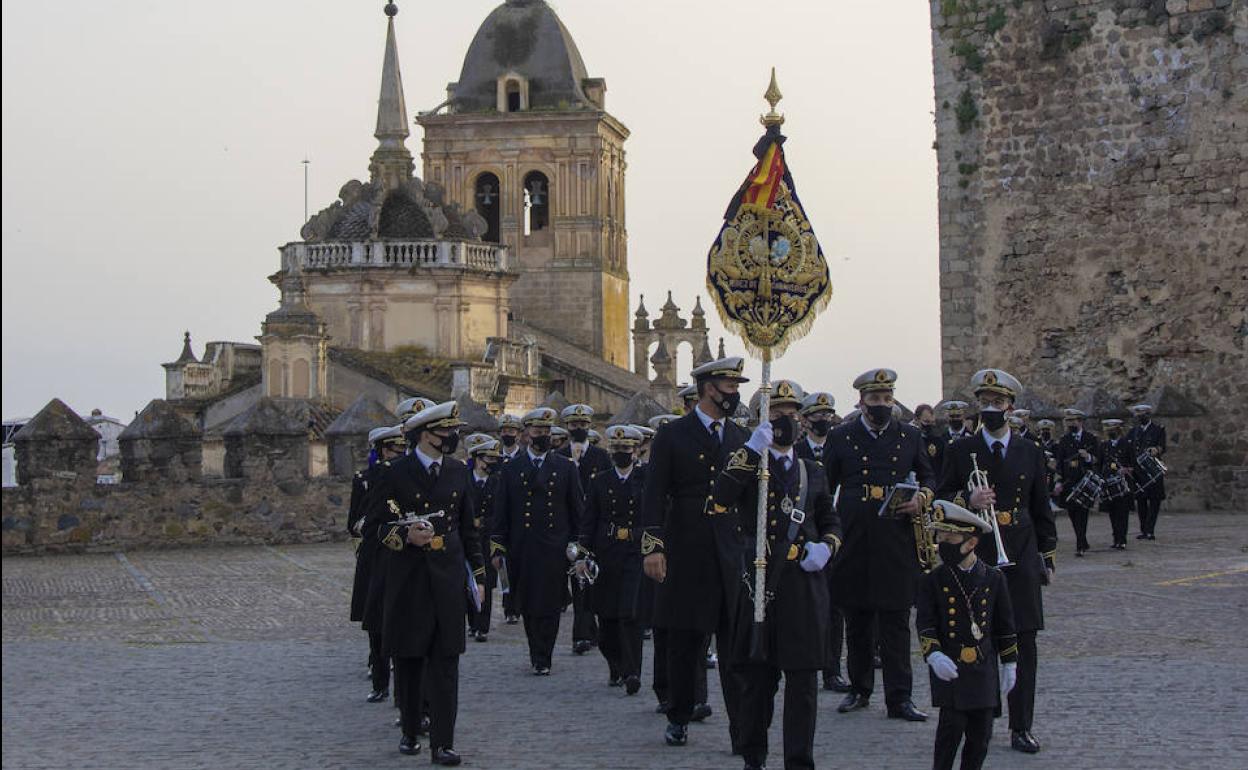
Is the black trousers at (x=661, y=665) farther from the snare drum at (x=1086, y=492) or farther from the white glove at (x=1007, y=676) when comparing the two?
the snare drum at (x=1086, y=492)

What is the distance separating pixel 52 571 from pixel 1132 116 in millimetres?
15115

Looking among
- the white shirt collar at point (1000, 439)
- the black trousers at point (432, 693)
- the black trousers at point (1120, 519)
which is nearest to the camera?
the black trousers at point (432, 693)

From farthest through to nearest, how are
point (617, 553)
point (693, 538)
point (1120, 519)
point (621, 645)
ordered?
point (1120, 519) → point (617, 553) → point (621, 645) → point (693, 538)

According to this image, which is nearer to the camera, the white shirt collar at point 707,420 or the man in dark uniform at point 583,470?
the white shirt collar at point 707,420

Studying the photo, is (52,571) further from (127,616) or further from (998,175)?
(998,175)

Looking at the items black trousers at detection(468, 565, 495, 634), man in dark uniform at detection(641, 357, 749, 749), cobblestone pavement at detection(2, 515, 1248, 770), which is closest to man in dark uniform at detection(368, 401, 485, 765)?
cobblestone pavement at detection(2, 515, 1248, 770)

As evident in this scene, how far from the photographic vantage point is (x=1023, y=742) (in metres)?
10.4

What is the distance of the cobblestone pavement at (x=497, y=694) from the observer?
411 inches

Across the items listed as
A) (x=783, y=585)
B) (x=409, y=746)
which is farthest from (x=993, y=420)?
(x=409, y=746)

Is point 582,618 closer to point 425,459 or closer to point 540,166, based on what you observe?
point 425,459

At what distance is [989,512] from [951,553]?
1.78 metres

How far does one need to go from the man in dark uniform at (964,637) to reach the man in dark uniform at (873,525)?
243 cm

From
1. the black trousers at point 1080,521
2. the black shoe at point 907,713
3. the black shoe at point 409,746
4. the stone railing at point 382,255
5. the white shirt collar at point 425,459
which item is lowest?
the black shoe at point 409,746

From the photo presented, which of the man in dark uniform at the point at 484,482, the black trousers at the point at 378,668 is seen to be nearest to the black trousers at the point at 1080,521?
the man in dark uniform at the point at 484,482
